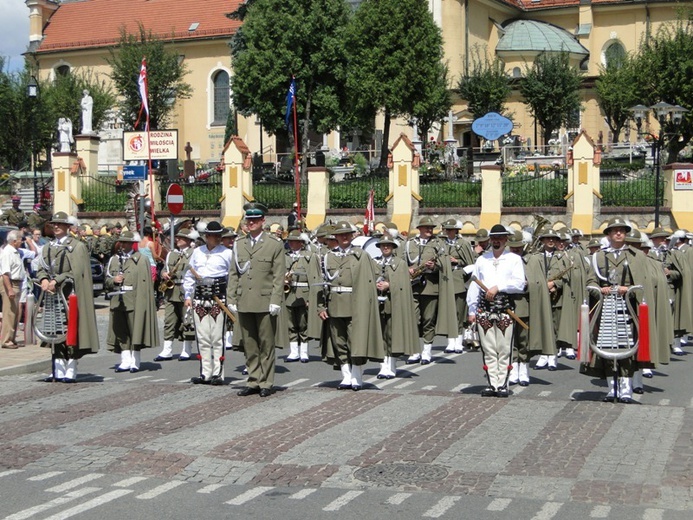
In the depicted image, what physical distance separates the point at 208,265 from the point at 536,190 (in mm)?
23408

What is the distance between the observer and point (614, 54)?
6650 centimetres

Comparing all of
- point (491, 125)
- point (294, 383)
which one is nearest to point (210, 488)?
point (294, 383)

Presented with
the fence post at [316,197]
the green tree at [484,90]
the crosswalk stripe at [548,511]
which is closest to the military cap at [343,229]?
the crosswalk stripe at [548,511]

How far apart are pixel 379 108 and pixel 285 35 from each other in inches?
192

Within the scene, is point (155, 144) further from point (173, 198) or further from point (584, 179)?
point (584, 179)

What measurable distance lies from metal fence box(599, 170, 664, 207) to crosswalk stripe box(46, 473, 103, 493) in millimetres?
28186

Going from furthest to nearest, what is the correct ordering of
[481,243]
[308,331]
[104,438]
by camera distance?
[481,243], [308,331], [104,438]

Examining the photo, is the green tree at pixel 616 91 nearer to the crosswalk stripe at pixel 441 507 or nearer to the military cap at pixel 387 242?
the military cap at pixel 387 242

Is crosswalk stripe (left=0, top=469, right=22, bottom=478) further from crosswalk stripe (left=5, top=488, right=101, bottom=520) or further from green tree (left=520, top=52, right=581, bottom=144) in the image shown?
green tree (left=520, top=52, right=581, bottom=144)

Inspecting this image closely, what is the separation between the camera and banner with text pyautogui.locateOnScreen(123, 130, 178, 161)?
32938mm

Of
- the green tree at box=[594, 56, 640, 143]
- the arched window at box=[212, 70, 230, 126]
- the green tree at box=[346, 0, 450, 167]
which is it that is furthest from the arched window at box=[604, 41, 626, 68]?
the arched window at box=[212, 70, 230, 126]

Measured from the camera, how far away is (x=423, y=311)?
1734 centimetres

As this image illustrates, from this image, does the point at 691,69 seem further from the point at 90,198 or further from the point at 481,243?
the point at 481,243

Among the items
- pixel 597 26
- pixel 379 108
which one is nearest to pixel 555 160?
pixel 379 108
